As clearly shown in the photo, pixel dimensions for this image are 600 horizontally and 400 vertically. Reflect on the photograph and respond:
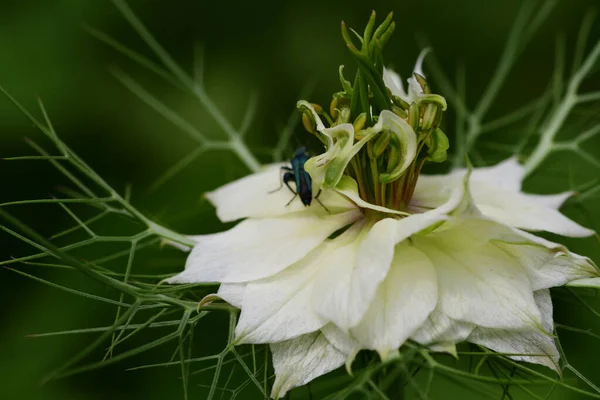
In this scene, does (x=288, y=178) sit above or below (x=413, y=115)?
below

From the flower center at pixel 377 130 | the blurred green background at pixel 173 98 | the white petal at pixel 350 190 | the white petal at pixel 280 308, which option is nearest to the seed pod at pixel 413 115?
the flower center at pixel 377 130

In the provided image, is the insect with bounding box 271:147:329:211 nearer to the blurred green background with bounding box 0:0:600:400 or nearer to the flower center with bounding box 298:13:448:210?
the flower center with bounding box 298:13:448:210

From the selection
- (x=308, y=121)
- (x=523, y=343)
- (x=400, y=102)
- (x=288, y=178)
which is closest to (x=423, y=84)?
(x=400, y=102)

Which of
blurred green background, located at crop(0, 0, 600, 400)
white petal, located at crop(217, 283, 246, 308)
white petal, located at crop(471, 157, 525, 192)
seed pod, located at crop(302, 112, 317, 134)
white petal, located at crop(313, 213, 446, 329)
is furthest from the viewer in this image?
blurred green background, located at crop(0, 0, 600, 400)

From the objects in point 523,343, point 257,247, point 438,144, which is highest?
point 438,144

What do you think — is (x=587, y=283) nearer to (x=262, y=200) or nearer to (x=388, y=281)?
(x=388, y=281)

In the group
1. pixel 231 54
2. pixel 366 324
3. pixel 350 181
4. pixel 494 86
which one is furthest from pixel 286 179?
pixel 231 54

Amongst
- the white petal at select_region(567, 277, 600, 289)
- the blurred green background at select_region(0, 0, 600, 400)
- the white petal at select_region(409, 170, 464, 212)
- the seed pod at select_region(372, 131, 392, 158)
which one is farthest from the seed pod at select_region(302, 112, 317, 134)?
the blurred green background at select_region(0, 0, 600, 400)
